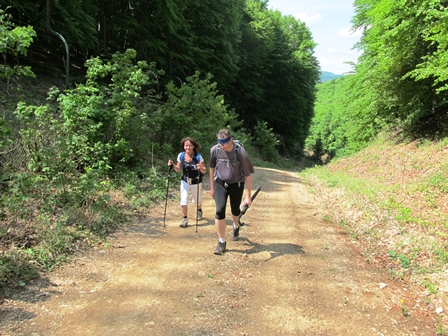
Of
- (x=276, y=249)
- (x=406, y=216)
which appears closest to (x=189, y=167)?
(x=276, y=249)

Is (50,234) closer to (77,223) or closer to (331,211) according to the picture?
(77,223)

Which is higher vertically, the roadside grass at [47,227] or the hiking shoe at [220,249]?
the roadside grass at [47,227]

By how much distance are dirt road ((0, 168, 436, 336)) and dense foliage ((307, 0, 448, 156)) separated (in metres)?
7.79

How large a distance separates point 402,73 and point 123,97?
1234cm

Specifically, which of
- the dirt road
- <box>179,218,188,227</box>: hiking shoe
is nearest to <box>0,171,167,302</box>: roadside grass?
the dirt road

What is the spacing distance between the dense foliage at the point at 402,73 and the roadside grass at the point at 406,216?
249cm

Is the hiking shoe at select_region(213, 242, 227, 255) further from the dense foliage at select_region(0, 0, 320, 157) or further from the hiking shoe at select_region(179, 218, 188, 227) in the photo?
the dense foliage at select_region(0, 0, 320, 157)

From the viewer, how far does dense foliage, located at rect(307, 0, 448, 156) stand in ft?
33.5

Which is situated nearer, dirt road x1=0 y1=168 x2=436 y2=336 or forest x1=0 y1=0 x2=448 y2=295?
dirt road x1=0 y1=168 x2=436 y2=336

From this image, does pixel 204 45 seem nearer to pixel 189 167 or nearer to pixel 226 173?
pixel 189 167

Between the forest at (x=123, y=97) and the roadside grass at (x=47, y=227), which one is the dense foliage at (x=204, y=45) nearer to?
the forest at (x=123, y=97)

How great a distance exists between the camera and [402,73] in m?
14.0

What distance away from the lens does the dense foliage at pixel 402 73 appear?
33.5 feet

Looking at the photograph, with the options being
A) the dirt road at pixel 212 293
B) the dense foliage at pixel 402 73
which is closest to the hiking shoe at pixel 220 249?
the dirt road at pixel 212 293
